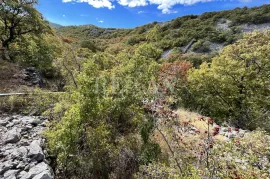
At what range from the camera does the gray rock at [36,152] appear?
3.97 meters

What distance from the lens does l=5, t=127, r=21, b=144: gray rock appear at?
14.5 feet

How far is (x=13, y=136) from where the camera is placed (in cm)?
451

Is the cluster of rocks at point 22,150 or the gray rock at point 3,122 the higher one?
the gray rock at point 3,122

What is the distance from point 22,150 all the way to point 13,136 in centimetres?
63

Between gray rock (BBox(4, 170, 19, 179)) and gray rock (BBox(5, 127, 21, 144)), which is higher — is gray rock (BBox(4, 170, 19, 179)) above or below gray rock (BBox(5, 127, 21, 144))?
below

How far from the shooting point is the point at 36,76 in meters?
9.77

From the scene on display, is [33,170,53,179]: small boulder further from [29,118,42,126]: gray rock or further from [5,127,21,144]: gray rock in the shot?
[29,118,42,126]: gray rock

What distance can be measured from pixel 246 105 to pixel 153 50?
20.2 ft

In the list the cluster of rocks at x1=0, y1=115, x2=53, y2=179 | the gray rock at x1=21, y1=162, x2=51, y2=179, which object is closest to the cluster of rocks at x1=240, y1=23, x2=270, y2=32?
the cluster of rocks at x1=0, y1=115, x2=53, y2=179

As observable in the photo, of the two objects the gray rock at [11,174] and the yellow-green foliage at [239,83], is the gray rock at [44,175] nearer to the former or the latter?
the gray rock at [11,174]

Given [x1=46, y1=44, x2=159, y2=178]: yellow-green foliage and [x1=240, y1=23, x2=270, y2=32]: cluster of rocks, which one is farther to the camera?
[x1=240, y1=23, x2=270, y2=32]: cluster of rocks

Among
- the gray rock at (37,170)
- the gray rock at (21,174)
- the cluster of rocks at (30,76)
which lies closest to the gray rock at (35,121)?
the gray rock at (37,170)

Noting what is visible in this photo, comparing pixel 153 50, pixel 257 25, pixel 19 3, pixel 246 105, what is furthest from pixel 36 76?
pixel 257 25

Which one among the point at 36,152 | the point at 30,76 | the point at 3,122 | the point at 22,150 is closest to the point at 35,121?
the point at 3,122
